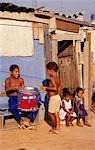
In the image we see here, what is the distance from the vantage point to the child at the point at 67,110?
9.48 m

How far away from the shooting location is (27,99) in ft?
27.7

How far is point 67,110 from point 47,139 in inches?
61.7

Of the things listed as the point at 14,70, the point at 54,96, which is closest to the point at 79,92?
the point at 54,96

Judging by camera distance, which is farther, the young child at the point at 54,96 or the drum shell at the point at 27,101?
the young child at the point at 54,96

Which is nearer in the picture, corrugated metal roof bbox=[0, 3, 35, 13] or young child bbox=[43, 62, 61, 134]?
young child bbox=[43, 62, 61, 134]

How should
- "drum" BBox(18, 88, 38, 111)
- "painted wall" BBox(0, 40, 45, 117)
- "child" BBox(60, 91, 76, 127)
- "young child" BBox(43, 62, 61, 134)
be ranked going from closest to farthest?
"drum" BBox(18, 88, 38, 111) < "young child" BBox(43, 62, 61, 134) < "painted wall" BBox(0, 40, 45, 117) < "child" BBox(60, 91, 76, 127)

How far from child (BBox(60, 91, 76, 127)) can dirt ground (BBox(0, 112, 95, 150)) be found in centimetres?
29

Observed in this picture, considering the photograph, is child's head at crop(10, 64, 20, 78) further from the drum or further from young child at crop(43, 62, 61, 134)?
young child at crop(43, 62, 61, 134)

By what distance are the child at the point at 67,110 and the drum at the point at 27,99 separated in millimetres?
1082

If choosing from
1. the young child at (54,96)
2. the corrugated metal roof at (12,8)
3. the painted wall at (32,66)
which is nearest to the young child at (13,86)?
the painted wall at (32,66)

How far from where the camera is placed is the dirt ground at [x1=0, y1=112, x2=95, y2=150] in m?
7.49

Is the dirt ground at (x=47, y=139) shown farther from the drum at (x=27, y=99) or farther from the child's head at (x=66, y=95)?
the child's head at (x=66, y=95)

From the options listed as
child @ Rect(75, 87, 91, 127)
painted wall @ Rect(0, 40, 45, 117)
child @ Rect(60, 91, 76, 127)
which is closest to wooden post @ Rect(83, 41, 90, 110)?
child @ Rect(75, 87, 91, 127)

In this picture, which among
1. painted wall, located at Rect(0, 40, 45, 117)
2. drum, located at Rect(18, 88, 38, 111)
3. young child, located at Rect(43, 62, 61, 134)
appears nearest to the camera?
drum, located at Rect(18, 88, 38, 111)
